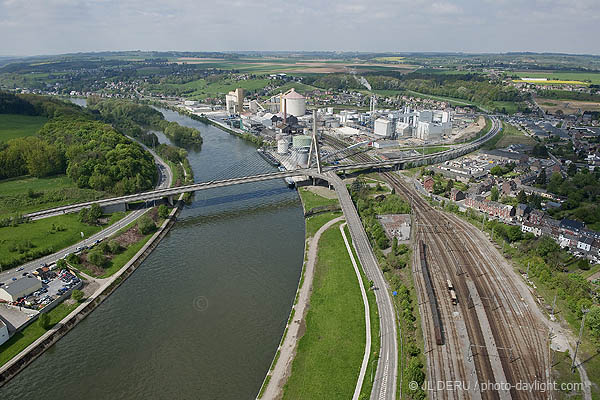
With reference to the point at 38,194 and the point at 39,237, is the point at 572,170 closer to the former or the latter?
the point at 39,237

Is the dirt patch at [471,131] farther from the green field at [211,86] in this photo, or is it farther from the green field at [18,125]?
the green field at [18,125]

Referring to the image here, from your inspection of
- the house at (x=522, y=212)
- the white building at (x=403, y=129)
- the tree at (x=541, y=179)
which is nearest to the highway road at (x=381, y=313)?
the house at (x=522, y=212)

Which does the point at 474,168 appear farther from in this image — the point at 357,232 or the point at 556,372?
the point at 556,372

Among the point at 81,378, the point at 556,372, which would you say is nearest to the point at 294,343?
the point at 81,378

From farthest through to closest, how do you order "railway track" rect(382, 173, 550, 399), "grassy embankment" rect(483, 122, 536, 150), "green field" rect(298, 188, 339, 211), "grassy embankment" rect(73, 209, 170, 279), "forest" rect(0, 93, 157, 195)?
1. "grassy embankment" rect(483, 122, 536, 150)
2. "forest" rect(0, 93, 157, 195)
3. "green field" rect(298, 188, 339, 211)
4. "grassy embankment" rect(73, 209, 170, 279)
5. "railway track" rect(382, 173, 550, 399)

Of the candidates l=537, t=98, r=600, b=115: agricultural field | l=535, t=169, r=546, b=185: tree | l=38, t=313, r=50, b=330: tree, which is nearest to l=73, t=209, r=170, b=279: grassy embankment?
l=38, t=313, r=50, b=330: tree

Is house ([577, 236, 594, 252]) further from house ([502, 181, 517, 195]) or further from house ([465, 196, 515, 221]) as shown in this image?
house ([502, 181, 517, 195])

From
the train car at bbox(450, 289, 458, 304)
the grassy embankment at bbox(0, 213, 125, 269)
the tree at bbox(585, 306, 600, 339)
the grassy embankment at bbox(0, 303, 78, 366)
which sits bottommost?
the grassy embankment at bbox(0, 303, 78, 366)
